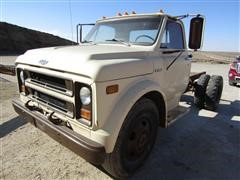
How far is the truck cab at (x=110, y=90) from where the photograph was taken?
229 cm

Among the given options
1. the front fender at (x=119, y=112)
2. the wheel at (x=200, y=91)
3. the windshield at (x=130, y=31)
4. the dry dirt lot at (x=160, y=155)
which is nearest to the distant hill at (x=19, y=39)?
the dry dirt lot at (x=160, y=155)

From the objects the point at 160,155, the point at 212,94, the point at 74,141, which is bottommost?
the point at 160,155

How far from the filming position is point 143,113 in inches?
115

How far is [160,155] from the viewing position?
3469 mm

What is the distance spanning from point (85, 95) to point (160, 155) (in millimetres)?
1805

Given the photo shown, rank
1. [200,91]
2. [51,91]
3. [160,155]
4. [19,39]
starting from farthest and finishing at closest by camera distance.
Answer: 1. [19,39]
2. [200,91]
3. [160,155]
4. [51,91]

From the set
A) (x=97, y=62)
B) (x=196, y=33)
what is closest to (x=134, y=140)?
(x=97, y=62)

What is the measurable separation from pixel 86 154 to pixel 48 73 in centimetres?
109

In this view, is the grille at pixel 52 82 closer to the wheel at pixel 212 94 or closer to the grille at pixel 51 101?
the grille at pixel 51 101

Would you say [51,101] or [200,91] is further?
Result: [200,91]

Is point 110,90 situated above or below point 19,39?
above

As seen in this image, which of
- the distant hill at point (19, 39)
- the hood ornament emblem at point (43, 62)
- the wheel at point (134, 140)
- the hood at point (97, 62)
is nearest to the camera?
the hood at point (97, 62)

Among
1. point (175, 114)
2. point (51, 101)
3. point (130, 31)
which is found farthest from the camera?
point (175, 114)

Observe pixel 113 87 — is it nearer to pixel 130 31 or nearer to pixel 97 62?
pixel 97 62
